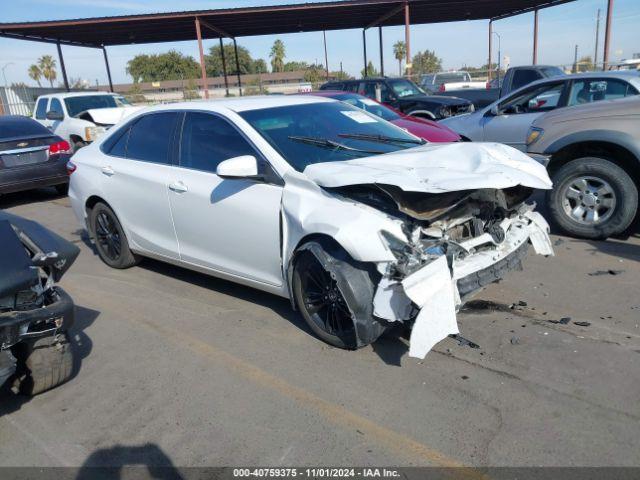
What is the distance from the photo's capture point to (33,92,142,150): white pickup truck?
41.3 ft

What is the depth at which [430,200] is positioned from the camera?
3.52 m

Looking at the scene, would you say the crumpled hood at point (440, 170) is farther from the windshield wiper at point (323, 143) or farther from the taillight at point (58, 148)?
the taillight at point (58, 148)

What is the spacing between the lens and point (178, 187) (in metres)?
4.61

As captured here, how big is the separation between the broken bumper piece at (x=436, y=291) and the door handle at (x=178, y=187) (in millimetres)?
2069

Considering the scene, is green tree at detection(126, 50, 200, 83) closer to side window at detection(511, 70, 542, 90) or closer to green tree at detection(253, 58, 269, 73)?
green tree at detection(253, 58, 269, 73)

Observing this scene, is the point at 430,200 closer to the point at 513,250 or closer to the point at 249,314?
the point at 513,250

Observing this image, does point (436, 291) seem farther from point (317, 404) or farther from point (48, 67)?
point (48, 67)

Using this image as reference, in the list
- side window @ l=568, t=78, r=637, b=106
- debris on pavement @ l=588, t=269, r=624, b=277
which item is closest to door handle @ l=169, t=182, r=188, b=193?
debris on pavement @ l=588, t=269, r=624, b=277

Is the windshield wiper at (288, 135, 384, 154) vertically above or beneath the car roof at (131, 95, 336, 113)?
beneath

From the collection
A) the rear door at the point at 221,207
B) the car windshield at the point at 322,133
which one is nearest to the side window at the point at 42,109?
the rear door at the point at 221,207

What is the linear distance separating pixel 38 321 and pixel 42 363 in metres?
0.38

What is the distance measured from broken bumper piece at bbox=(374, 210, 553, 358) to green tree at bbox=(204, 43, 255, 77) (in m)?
79.2

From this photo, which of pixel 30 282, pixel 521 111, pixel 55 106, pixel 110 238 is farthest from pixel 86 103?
pixel 30 282

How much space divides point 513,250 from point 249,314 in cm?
216
